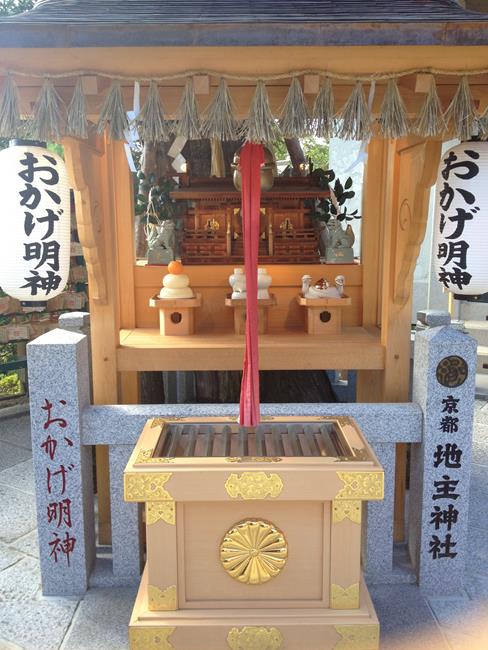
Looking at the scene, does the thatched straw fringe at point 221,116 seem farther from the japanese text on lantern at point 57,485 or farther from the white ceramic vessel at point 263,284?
the japanese text on lantern at point 57,485

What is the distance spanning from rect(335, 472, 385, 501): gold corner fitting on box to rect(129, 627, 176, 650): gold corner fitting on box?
1.03 metres

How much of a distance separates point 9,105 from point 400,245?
2455mm

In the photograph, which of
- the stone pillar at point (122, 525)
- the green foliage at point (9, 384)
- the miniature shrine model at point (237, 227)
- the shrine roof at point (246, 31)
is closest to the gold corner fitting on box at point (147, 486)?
the stone pillar at point (122, 525)

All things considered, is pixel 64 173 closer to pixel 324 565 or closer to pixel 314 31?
pixel 314 31

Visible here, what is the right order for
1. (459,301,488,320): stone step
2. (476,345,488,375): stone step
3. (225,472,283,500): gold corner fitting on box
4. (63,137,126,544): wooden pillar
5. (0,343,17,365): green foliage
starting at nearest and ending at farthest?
(225,472,283,500): gold corner fitting on box < (63,137,126,544): wooden pillar < (0,343,17,365): green foliage < (476,345,488,375): stone step < (459,301,488,320): stone step

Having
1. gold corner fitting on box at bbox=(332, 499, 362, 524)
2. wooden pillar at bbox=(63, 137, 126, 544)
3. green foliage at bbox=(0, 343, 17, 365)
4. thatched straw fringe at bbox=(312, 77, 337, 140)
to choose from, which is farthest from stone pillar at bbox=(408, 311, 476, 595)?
green foliage at bbox=(0, 343, 17, 365)

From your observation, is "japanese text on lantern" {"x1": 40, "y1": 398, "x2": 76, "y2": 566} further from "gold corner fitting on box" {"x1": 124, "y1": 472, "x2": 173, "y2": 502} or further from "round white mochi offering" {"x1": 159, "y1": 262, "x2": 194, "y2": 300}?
"round white mochi offering" {"x1": 159, "y1": 262, "x2": 194, "y2": 300}

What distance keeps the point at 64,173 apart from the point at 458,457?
2.91m

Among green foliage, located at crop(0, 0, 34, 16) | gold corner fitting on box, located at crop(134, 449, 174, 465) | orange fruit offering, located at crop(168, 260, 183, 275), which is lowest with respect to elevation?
gold corner fitting on box, located at crop(134, 449, 174, 465)

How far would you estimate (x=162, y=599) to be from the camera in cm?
272

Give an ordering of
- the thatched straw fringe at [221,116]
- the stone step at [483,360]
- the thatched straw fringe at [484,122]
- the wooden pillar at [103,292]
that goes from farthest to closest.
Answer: the stone step at [483,360], the wooden pillar at [103,292], the thatched straw fringe at [484,122], the thatched straw fringe at [221,116]

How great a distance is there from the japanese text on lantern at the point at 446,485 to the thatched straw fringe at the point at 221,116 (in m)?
1.96

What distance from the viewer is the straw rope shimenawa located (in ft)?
9.22

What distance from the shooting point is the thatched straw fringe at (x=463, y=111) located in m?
2.84
